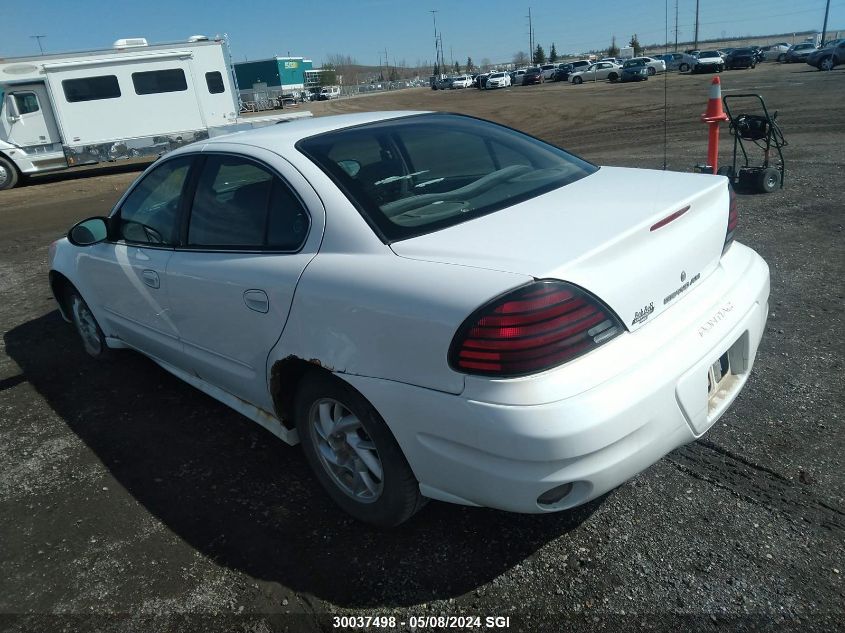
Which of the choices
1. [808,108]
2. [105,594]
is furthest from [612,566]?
[808,108]

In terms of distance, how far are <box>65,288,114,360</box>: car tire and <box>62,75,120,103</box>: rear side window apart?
14446 mm

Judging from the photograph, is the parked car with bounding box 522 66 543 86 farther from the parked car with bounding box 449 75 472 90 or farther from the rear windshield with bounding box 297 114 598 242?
the rear windshield with bounding box 297 114 598 242

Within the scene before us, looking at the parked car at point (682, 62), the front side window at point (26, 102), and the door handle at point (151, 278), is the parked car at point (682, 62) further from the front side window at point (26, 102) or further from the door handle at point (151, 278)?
the door handle at point (151, 278)

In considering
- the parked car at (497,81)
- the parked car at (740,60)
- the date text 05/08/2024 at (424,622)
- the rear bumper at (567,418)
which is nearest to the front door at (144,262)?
the rear bumper at (567,418)

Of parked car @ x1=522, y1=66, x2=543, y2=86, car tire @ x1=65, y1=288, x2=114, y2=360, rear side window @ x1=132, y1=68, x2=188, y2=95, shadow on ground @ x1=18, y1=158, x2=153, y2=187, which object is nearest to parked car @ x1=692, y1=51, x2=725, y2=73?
parked car @ x1=522, y1=66, x2=543, y2=86

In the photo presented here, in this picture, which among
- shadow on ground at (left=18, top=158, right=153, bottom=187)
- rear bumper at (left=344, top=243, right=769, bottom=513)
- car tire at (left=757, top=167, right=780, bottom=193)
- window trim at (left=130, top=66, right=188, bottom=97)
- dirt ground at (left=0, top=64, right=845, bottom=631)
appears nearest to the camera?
rear bumper at (left=344, top=243, right=769, bottom=513)

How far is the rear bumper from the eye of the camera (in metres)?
1.98

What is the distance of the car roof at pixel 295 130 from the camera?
302 cm

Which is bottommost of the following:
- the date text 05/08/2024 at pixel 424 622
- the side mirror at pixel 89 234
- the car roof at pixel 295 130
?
the date text 05/08/2024 at pixel 424 622

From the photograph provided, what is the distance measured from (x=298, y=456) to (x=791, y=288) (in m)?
3.73

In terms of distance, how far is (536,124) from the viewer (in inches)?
795

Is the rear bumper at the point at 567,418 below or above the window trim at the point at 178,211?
below

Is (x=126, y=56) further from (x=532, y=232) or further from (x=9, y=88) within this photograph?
(x=532, y=232)

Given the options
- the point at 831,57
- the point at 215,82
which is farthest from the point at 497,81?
the point at 215,82
